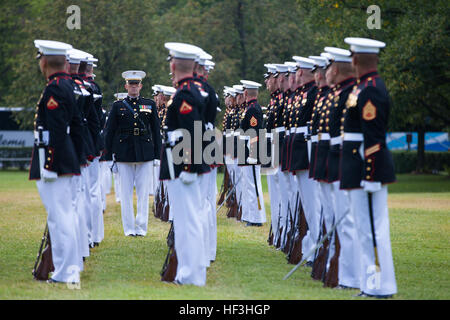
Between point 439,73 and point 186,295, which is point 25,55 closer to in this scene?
point 439,73

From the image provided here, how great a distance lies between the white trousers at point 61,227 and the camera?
27.8ft

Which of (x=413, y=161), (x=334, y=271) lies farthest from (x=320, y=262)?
(x=413, y=161)

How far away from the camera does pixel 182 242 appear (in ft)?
27.9

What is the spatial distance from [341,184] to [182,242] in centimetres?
180

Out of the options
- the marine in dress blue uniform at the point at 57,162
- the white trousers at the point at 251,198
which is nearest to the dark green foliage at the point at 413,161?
the white trousers at the point at 251,198

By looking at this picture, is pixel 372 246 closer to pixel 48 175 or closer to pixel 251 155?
pixel 48 175

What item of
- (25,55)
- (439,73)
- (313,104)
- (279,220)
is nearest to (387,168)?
(313,104)

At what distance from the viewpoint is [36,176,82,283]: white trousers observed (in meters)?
8.47

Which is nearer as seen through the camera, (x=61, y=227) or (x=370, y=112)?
(x=370, y=112)

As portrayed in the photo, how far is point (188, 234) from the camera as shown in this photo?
27.7ft

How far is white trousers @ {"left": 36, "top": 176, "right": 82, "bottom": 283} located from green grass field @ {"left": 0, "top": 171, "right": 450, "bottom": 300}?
22 cm

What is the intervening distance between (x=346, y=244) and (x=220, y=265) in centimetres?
236

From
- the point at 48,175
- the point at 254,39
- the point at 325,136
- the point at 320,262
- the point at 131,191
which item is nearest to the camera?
the point at 48,175

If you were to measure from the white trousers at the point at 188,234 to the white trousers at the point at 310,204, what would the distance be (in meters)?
2.37
